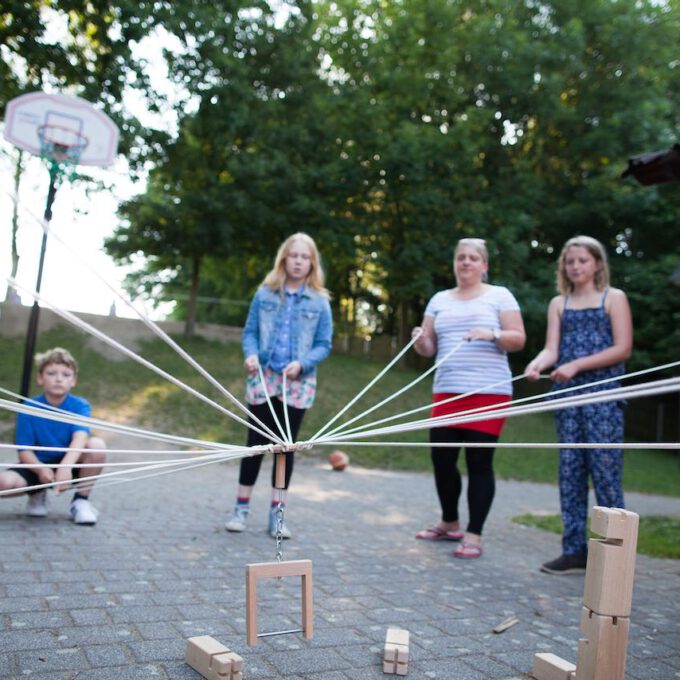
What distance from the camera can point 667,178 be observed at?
496 centimetres

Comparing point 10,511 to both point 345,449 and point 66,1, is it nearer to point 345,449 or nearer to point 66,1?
point 345,449

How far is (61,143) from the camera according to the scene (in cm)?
836

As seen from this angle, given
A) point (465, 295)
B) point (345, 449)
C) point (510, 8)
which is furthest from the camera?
point (510, 8)

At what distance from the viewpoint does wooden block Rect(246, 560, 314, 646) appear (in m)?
1.93

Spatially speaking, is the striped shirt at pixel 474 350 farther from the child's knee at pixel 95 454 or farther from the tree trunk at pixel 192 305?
the tree trunk at pixel 192 305

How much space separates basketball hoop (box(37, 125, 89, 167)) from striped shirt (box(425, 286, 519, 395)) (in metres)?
5.61

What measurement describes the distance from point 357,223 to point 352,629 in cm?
1645

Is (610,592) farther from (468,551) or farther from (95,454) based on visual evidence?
(95,454)

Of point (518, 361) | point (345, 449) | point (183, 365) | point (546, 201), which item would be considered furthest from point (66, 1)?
point (518, 361)

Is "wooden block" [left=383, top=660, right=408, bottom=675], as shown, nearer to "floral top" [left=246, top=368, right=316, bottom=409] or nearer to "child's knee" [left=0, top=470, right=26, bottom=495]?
"floral top" [left=246, top=368, right=316, bottom=409]

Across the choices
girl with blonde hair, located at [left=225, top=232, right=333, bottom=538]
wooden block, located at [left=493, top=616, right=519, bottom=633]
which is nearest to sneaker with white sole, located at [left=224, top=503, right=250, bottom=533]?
girl with blonde hair, located at [left=225, top=232, right=333, bottom=538]

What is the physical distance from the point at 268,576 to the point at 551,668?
0.86 m

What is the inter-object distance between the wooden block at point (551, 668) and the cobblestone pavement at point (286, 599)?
0.32ft

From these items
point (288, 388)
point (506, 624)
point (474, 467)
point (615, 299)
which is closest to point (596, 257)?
point (615, 299)
